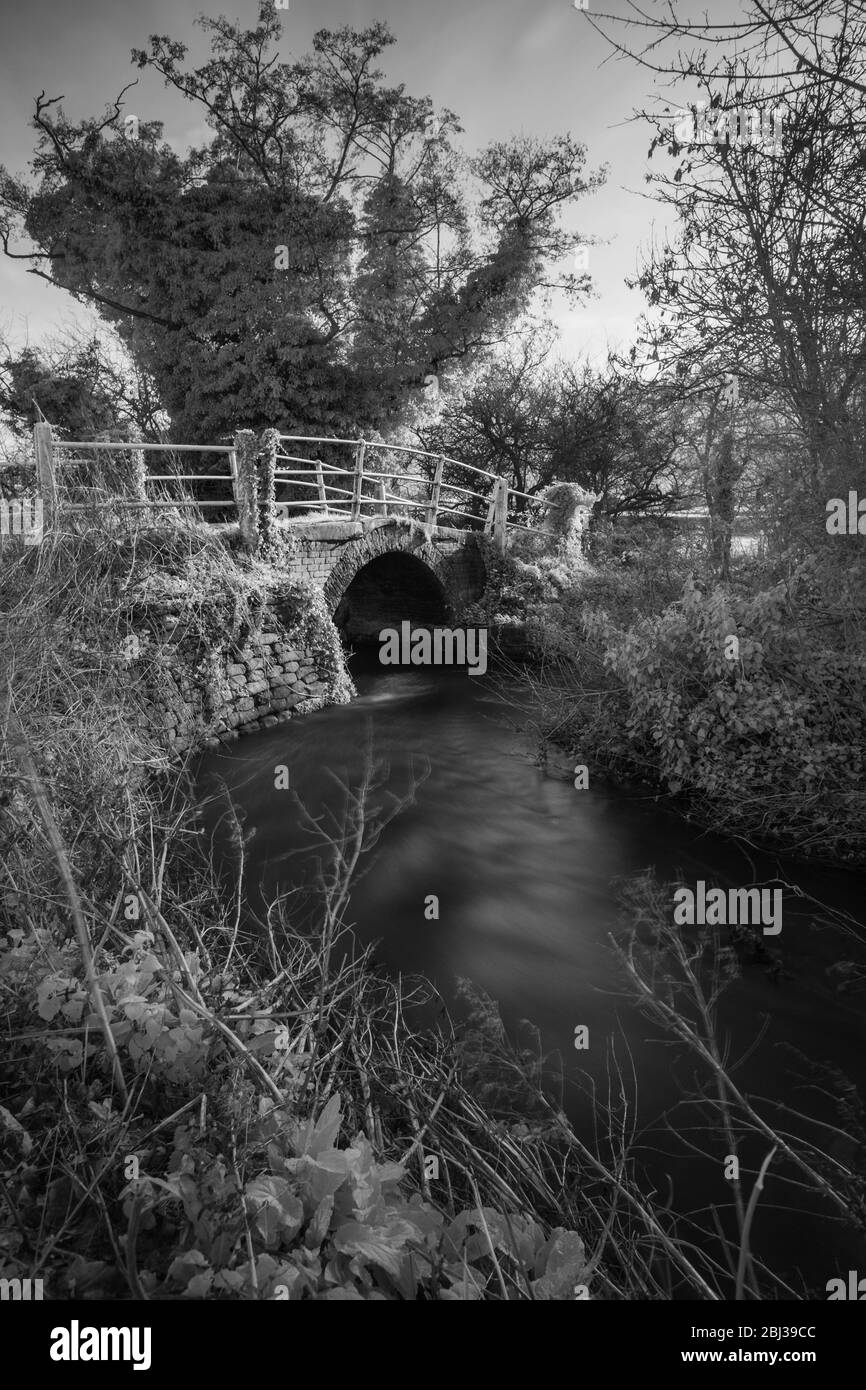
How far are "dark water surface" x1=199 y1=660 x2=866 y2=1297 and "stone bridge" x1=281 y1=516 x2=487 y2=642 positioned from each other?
3.17m

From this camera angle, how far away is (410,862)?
23.4ft

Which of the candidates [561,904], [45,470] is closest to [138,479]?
[45,470]

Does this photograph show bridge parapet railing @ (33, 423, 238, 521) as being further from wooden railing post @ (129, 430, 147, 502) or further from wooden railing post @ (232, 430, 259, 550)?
wooden railing post @ (232, 430, 259, 550)

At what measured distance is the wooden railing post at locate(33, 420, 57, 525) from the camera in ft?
29.0

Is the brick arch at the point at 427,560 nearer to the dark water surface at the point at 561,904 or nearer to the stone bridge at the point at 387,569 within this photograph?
the stone bridge at the point at 387,569

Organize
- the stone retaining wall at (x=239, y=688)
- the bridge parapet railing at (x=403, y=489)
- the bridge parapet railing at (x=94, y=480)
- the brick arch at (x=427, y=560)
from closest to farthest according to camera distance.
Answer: the bridge parapet railing at (x=94, y=480), the stone retaining wall at (x=239, y=688), the brick arch at (x=427, y=560), the bridge parapet railing at (x=403, y=489)

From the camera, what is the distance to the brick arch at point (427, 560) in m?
13.5

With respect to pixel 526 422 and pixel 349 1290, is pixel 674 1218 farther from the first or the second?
pixel 526 422

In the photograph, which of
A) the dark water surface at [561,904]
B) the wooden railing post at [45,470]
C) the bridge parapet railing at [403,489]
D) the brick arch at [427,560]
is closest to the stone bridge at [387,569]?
the brick arch at [427,560]

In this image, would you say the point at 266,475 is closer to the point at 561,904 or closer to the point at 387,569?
the point at 387,569

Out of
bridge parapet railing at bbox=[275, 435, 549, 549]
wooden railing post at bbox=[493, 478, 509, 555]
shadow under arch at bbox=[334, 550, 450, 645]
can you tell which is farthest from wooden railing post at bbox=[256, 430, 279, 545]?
wooden railing post at bbox=[493, 478, 509, 555]

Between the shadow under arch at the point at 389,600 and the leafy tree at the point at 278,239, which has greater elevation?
the leafy tree at the point at 278,239
